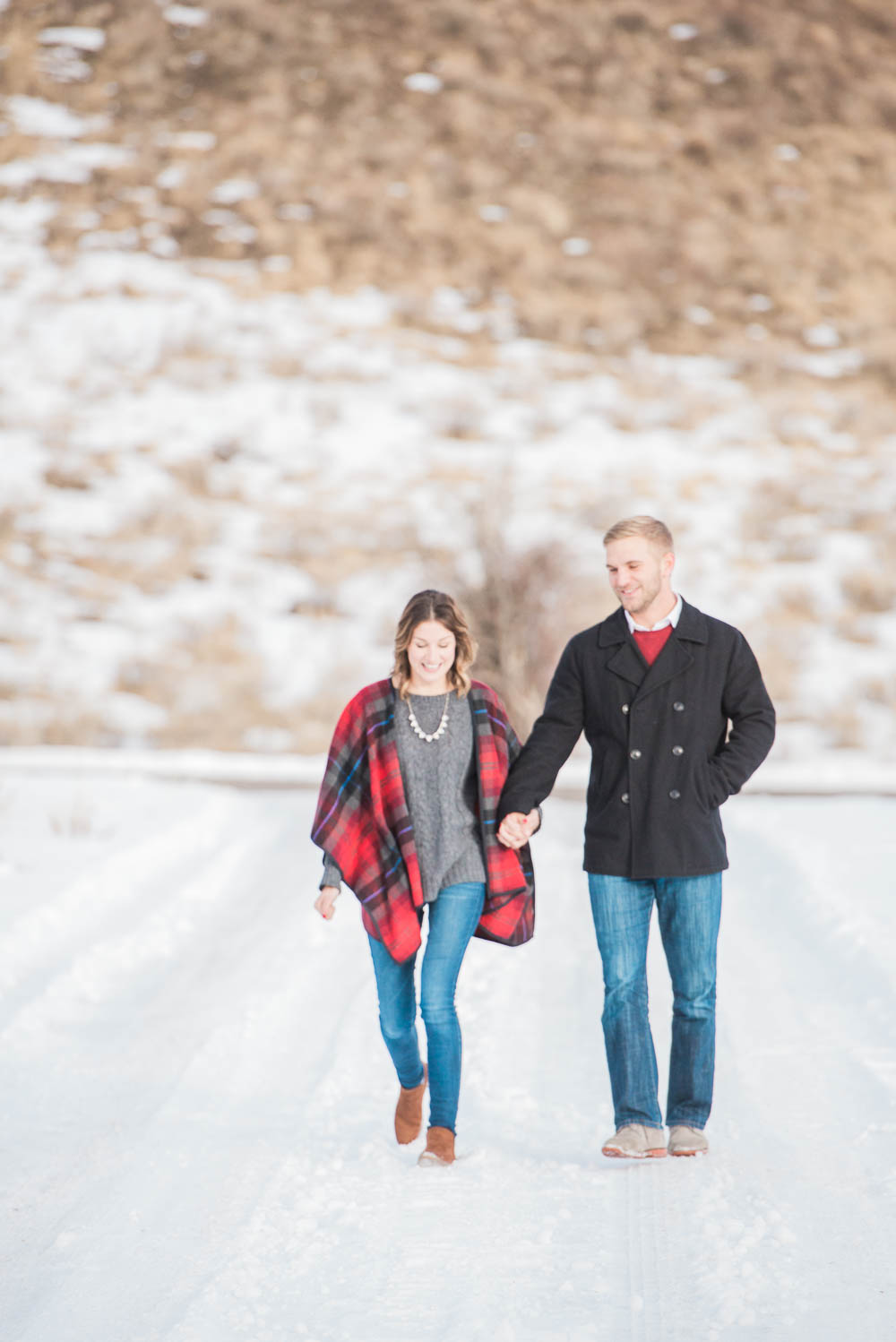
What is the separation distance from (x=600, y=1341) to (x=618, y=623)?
1.94 metres

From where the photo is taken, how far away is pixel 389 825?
4.05 meters

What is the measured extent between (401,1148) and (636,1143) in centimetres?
69

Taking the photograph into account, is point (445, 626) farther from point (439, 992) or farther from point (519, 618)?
point (519, 618)

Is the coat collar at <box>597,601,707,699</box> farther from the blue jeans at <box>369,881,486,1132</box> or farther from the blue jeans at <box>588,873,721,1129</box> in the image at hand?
the blue jeans at <box>369,881,486,1132</box>

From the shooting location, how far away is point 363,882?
159 inches

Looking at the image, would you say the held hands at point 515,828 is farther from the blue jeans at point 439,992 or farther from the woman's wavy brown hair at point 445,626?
the woman's wavy brown hair at point 445,626

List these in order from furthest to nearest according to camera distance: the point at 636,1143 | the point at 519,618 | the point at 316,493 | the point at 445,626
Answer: the point at 316,493, the point at 519,618, the point at 445,626, the point at 636,1143

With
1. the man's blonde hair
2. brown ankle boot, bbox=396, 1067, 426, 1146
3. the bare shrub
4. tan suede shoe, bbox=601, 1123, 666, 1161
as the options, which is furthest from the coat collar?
the bare shrub

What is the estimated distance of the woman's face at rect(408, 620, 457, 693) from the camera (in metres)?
4.01

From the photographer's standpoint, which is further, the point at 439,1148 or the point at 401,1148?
the point at 401,1148

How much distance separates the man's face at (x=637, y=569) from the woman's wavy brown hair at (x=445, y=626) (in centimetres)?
45

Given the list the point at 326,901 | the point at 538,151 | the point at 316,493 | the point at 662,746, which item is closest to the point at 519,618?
the point at 662,746

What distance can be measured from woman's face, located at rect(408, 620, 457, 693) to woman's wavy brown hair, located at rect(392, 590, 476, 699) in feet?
0.05

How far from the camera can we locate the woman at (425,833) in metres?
4.01
